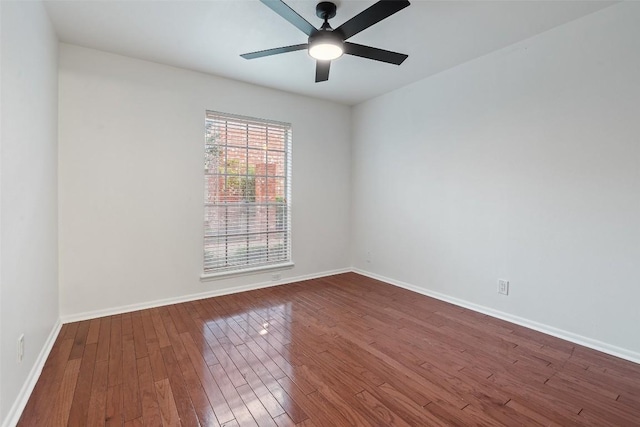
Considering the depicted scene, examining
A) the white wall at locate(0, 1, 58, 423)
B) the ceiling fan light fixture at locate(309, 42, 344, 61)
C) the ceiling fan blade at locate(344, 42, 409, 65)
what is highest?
the ceiling fan blade at locate(344, 42, 409, 65)

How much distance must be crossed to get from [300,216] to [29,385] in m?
3.09

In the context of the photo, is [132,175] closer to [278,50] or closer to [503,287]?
[278,50]

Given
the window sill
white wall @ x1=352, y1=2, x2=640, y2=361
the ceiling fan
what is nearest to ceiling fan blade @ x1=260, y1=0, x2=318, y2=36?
the ceiling fan

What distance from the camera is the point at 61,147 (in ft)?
9.24

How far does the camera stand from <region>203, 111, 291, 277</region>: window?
3666 mm

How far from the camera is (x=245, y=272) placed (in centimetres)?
389

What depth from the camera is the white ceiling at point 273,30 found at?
231cm

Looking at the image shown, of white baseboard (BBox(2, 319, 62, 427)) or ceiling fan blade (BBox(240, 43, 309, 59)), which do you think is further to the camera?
ceiling fan blade (BBox(240, 43, 309, 59))

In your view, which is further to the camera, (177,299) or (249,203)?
(249,203)

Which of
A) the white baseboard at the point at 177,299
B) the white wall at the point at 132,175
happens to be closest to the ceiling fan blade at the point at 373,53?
the white wall at the point at 132,175

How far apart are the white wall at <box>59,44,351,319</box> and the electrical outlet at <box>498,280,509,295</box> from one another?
2763 millimetres

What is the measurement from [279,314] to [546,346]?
2334mm

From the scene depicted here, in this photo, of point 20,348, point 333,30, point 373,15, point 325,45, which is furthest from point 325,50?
point 20,348

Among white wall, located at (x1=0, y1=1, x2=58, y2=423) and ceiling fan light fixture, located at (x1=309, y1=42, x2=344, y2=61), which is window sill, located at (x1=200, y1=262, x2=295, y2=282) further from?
ceiling fan light fixture, located at (x1=309, y1=42, x2=344, y2=61)
